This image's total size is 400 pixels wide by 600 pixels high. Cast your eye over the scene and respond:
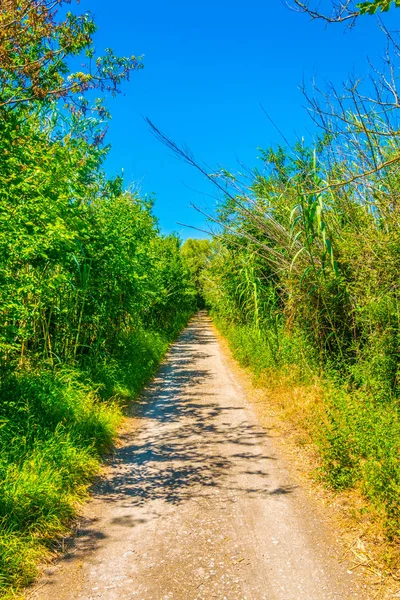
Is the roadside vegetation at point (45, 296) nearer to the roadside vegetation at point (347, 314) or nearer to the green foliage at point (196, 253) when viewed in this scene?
the roadside vegetation at point (347, 314)

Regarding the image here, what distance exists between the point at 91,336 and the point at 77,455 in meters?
3.80

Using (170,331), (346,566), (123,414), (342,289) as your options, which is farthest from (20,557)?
(170,331)

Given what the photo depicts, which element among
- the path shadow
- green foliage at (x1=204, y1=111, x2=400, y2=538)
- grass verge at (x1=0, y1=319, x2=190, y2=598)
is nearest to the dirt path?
the path shadow

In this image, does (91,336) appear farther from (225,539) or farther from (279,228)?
(225,539)

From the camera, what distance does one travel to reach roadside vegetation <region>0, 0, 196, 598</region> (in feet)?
12.7

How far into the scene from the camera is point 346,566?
3.25m

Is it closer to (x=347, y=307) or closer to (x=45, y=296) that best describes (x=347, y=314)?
(x=347, y=307)

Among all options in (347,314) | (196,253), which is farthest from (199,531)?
(196,253)

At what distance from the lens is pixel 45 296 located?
647 cm

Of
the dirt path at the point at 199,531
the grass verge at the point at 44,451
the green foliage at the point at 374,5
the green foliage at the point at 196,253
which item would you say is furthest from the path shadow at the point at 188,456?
the green foliage at the point at 196,253

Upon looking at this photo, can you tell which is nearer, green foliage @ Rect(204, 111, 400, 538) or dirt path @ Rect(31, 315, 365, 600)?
dirt path @ Rect(31, 315, 365, 600)

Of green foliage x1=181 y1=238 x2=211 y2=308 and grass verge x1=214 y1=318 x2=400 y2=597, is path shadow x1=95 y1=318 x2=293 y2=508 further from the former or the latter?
green foliage x1=181 y1=238 x2=211 y2=308

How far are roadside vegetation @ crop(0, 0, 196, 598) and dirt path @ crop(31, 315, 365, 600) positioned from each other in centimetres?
36

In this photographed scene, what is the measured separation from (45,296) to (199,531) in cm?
408
